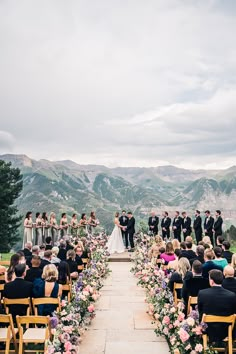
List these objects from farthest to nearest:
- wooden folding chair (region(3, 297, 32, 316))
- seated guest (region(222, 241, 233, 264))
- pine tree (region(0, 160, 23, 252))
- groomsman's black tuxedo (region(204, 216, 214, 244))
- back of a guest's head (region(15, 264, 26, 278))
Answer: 1. pine tree (region(0, 160, 23, 252))
2. groomsman's black tuxedo (region(204, 216, 214, 244))
3. seated guest (region(222, 241, 233, 264))
4. back of a guest's head (region(15, 264, 26, 278))
5. wooden folding chair (region(3, 297, 32, 316))

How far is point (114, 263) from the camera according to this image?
60.1ft

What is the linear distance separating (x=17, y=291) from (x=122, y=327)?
2.72 m

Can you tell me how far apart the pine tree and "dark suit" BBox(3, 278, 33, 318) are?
32.2 meters

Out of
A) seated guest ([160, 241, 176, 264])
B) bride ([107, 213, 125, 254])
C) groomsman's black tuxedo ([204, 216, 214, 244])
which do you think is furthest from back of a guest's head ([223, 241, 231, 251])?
bride ([107, 213, 125, 254])

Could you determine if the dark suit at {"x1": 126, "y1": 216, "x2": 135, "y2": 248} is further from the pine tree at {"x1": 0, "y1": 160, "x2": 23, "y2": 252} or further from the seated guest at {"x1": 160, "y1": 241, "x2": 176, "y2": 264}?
the pine tree at {"x1": 0, "y1": 160, "x2": 23, "y2": 252}

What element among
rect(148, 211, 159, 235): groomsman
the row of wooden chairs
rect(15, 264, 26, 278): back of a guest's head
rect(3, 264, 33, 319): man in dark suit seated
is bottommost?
the row of wooden chairs

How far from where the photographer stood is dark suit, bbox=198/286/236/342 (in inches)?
221

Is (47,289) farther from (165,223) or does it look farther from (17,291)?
(165,223)

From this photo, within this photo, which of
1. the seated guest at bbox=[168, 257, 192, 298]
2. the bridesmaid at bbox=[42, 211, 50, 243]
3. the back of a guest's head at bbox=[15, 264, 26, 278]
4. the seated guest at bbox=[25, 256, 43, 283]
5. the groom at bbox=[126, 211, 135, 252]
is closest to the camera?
the back of a guest's head at bbox=[15, 264, 26, 278]

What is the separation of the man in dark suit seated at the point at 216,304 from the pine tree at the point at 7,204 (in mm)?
34061

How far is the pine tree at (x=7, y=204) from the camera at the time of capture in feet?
129

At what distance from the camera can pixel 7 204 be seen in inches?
1628

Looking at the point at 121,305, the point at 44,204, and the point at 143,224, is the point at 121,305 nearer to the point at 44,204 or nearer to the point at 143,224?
the point at 143,224

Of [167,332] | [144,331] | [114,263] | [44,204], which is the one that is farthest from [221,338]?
[44,204]
